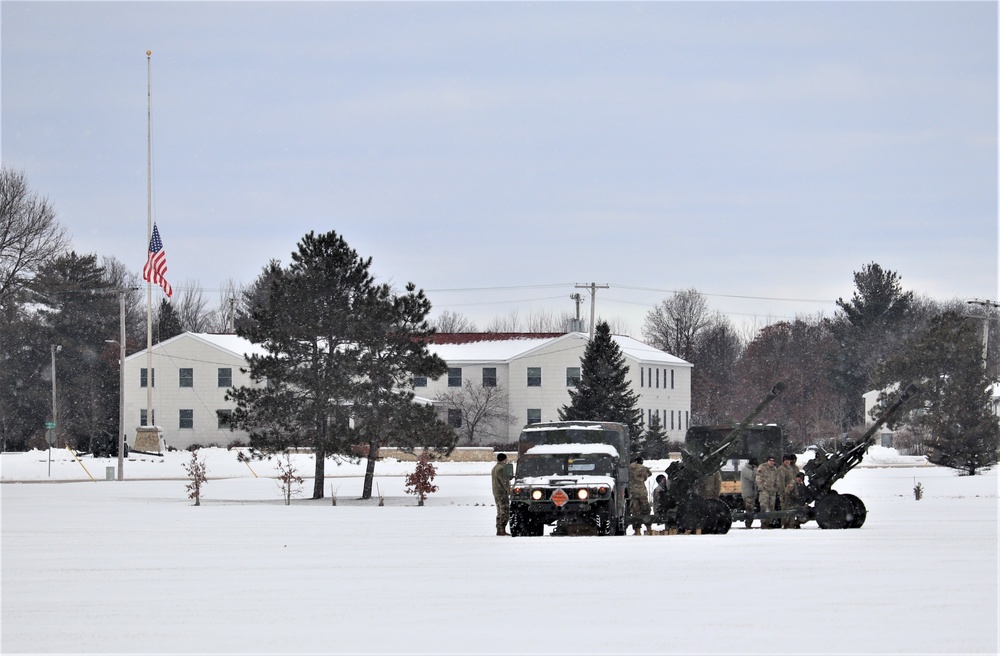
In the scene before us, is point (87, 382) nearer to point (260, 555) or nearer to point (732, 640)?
point (260, 555)

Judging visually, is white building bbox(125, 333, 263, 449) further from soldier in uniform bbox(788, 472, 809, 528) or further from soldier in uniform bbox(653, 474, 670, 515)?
soldier in uniform bbox(788, 472, 809, 528)

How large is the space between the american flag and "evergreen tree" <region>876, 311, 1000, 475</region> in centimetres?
3211

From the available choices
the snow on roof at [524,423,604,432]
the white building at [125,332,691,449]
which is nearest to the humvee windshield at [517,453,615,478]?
the snow on roof at [524,423,604,432]

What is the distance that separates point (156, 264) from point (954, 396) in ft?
114

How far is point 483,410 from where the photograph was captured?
86.1 meters

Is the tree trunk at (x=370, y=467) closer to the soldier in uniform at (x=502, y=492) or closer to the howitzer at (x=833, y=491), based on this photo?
the soldier in uniform at (x=502, y=492)

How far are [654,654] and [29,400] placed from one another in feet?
287

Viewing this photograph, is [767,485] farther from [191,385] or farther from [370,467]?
[191,385]

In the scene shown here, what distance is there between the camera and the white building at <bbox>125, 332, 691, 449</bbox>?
8538 cm

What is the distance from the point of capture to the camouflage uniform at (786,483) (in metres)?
27.0

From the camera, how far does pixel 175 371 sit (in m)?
85.9

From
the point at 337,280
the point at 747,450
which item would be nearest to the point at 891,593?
the point at 747,450

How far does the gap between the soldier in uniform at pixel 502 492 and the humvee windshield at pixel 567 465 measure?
28 centimetres

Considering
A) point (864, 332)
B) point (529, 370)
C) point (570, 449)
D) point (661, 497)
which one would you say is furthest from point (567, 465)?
point (864, 332)
